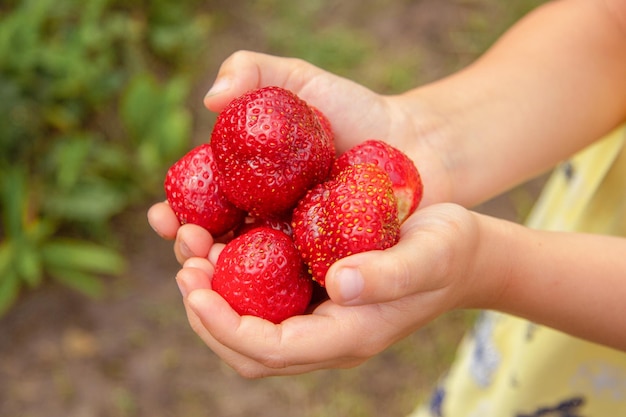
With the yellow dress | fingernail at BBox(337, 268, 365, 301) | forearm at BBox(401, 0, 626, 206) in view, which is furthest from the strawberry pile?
the yellow dress

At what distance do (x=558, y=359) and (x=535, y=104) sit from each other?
1.68ft

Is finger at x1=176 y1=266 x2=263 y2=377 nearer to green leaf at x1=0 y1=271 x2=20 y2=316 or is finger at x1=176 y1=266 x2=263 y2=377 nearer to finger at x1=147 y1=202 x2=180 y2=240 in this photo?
finger at x1=147 y1=202 x2=180 y2=240

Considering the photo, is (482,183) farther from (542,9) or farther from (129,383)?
(129,383)

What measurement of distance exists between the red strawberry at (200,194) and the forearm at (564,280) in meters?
0.45

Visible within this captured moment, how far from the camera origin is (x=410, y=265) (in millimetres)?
870

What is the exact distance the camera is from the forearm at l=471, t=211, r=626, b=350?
1073 mm

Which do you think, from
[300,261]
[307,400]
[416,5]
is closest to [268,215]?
[300,261]

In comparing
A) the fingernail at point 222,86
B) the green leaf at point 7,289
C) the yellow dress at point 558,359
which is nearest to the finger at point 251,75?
the fingernail at point 222,86

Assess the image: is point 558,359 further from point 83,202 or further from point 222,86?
point 83,202

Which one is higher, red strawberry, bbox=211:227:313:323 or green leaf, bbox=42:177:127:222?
red strawberry, bbox=211:227:313:323

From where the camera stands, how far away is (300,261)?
108cm

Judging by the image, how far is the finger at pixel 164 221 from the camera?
1.19m

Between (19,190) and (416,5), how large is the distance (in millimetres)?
1765

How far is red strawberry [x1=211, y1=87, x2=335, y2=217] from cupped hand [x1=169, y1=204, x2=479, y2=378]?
171 millimetres
